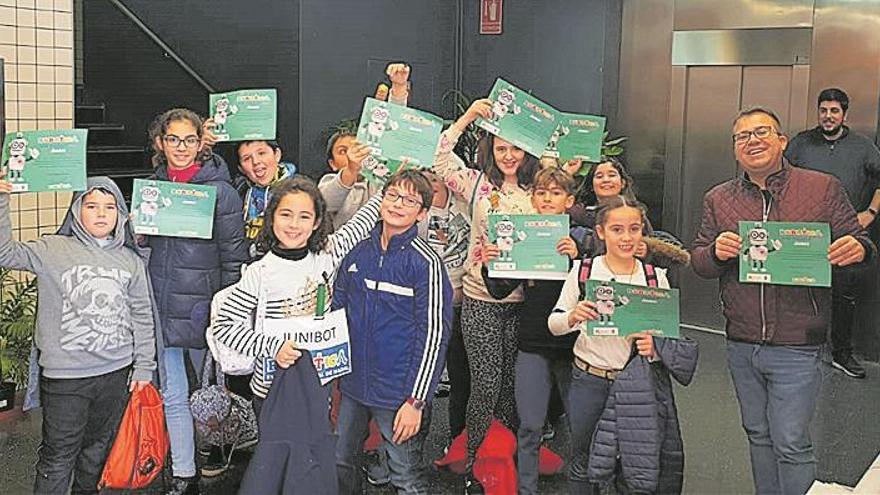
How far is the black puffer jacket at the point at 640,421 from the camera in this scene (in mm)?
3361

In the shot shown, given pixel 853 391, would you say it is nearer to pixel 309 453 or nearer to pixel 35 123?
pixel 309 453

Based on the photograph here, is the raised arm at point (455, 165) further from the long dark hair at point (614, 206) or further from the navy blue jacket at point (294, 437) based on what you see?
the navy blue jacket at point (294, 437)

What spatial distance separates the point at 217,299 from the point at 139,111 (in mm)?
4001

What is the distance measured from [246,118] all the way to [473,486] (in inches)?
61.7

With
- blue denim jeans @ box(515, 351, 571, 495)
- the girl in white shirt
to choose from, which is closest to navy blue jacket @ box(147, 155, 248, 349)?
blue denim jeans @ box(515, 351, 571, 495)

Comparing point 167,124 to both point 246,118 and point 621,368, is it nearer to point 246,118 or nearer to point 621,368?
point 246,118

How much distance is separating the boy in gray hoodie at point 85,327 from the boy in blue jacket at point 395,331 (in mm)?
672

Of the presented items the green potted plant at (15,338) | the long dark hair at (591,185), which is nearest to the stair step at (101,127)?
the green potted plant at (15,338)

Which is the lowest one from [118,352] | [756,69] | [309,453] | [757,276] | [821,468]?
[821,468]

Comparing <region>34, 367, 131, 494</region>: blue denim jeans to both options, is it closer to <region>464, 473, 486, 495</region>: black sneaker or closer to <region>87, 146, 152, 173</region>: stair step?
<region>464, 473, 486, 495</region>: black sneaker

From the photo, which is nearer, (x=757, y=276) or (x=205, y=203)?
(x=757, y=276)

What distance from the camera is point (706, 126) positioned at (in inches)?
263

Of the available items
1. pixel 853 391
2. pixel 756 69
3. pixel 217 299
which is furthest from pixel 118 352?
pixel 756 69

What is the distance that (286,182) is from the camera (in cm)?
346
